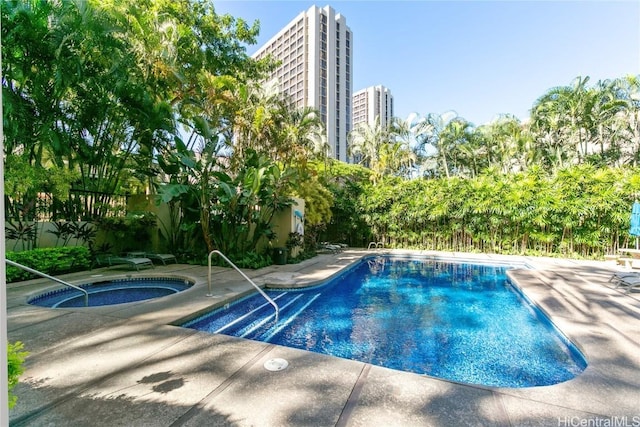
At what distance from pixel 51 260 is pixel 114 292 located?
1.85m

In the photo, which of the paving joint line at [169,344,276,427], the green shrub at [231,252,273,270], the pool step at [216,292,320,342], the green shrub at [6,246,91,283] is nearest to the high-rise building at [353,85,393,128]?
the green shrub at [231,252,273,270]

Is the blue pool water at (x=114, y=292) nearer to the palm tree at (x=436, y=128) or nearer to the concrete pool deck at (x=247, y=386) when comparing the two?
the concrete pool deck at (x=247, y=386)

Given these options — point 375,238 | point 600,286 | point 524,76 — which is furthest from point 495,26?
point 375,238

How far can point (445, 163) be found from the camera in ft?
88.8

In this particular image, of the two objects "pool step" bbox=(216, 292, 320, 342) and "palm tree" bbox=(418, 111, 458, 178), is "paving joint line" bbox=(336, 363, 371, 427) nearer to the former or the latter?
"pool step" bbox=(216, 292, 320, 342)

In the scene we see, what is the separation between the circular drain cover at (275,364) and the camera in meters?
2.91

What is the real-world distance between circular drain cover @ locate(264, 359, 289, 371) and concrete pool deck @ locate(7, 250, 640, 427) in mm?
59

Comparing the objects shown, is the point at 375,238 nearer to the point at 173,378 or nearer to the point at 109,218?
the point at 109,218

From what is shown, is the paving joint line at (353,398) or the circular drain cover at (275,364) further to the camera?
the circular drain cover at (275,364)

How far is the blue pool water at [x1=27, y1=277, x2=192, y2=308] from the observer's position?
5727 millimetres

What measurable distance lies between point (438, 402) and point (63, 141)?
8.91 metres

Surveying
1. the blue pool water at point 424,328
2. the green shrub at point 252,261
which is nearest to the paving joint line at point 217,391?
the blue pool water at point 424,328

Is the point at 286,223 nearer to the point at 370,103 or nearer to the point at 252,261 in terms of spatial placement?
the point at 252,261

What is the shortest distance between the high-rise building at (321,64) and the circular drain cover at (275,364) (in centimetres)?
4723
